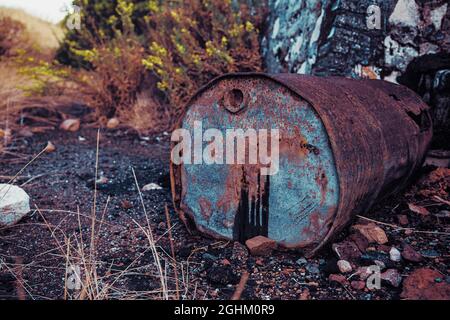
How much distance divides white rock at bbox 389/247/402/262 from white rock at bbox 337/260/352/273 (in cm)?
25

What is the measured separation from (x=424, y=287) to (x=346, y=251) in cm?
35

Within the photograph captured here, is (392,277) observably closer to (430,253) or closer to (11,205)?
(430,253)

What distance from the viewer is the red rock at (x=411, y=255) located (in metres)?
1.82

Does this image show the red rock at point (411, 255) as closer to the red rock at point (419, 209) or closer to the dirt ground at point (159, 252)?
the dirt ground at point (159, 252)

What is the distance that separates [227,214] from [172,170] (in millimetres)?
381

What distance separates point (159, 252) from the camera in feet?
6.41

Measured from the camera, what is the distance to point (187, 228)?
2.10m

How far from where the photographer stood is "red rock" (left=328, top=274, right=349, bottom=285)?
168 centimetres

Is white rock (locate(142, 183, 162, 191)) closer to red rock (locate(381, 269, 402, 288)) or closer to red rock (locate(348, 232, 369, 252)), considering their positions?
Result: red rock (locate(348, 232, 369, 252))

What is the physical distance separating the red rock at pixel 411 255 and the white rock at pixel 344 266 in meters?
0.30

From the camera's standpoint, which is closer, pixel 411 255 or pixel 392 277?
pixel 392 277

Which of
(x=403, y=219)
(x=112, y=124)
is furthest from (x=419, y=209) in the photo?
(x=112, y=124)

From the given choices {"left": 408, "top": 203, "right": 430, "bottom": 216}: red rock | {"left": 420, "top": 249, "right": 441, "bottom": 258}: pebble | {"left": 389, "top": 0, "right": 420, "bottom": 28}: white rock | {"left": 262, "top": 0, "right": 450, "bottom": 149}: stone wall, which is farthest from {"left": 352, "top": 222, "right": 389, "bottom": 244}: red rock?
{"left": 389, "top": 0, "right": 420, "bottom": 28}: white rock
